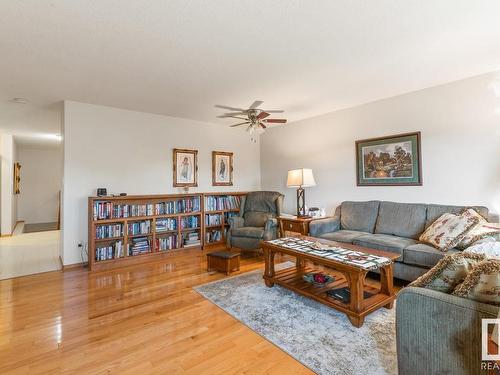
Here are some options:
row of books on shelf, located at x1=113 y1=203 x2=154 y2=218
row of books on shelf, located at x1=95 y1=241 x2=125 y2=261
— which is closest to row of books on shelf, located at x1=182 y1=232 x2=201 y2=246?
row of books on shelf, located at x1=113 y1=203 x2=154 y2=218

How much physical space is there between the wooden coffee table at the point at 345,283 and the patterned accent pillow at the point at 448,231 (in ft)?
2.07

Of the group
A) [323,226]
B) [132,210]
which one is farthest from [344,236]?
[132,210]

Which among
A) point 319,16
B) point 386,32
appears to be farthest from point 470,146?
point 319,16

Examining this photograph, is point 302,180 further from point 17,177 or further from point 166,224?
point 17,177

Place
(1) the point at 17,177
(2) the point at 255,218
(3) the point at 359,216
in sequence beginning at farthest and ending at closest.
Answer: (1) the point at 17,177 < (2) the point at 255,218 < (3) the point at 359,216

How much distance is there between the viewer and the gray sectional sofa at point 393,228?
293 centimetres

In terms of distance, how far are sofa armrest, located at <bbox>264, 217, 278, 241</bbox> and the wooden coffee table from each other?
954mm

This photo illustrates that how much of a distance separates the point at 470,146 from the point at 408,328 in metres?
2.87

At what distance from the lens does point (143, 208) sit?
4.36 meters

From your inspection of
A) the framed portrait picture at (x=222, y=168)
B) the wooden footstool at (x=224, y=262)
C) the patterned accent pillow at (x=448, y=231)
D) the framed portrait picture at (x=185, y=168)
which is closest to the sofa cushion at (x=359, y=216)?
the patterned accent pillow at (x=448, y=231)

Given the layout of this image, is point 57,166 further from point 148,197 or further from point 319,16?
point 319,16

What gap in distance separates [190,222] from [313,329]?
311 cm

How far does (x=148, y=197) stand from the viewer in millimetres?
4312

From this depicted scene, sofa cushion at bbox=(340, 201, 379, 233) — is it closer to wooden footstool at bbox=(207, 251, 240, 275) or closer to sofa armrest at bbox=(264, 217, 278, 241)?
sofa armrest at bbox=(264, 217, 278, 241)
